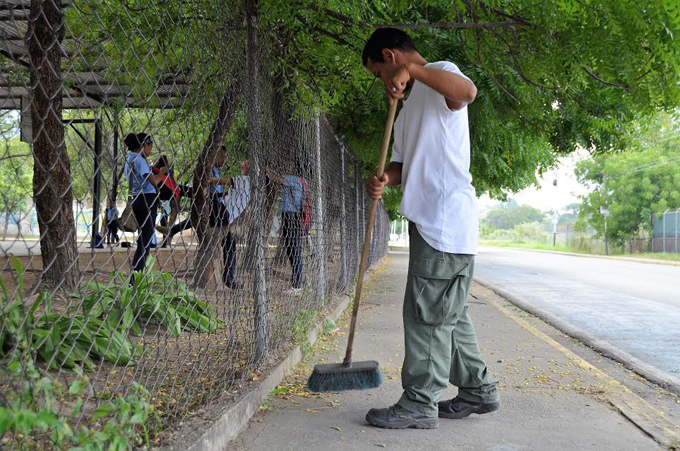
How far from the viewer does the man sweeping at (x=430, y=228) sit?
3291 mm

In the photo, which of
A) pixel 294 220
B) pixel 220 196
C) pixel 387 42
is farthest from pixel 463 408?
pixel 294 220

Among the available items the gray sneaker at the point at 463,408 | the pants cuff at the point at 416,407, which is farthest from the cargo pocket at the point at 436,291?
the gray sneaker at the point at 463,408

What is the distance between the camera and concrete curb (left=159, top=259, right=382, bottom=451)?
256 cm

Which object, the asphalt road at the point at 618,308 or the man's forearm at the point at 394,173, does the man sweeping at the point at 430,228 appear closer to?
the man's forearm at the point at 394,173

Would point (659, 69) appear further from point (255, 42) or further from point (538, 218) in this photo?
point (538, 218)

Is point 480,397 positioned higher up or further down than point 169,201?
further down

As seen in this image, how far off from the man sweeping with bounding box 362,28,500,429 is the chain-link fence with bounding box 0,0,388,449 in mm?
952

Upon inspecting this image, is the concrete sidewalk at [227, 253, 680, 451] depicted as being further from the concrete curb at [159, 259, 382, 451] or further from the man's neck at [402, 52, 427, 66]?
the man's neck at [402, 52, 427, 66]

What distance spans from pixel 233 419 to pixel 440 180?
1635mm

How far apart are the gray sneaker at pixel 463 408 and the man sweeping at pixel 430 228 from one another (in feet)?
0.69

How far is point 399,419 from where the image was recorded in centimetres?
328

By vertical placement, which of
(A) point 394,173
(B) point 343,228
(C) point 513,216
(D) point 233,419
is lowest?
(D) point 233,419

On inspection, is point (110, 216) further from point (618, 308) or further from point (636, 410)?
point (618, 308)

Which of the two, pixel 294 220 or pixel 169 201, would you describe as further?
pixel 294 220
